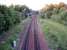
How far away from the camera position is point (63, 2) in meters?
4.63

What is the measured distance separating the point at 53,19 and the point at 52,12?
0.26 meters

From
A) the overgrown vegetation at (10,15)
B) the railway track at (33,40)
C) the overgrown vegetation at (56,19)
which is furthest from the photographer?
the overgrown vegetation at (10,15)

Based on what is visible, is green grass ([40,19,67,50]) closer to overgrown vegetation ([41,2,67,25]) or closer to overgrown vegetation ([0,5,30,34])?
overgrown vegetation ([41,2,67,25])

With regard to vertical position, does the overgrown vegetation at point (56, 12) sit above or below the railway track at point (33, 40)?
above

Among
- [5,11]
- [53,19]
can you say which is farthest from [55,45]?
[5,11]

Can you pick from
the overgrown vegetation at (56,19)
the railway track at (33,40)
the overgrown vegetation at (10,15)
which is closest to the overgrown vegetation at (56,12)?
the overgrown vegetation at (56,19)

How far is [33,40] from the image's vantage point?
4.80 metres

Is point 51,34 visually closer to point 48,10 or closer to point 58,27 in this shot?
point 58,27

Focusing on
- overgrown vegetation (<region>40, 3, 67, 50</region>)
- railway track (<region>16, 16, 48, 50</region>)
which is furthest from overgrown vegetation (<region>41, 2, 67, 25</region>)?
railway track (<region>16, 16, 48, 50</region>)

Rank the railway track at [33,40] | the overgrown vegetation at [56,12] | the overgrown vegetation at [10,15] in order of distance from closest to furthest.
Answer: the railway track at [33,40], the overgrown vegetation at [56,12], the overgrown vegetation at [10,15]

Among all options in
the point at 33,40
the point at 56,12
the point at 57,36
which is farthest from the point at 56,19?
the point at 33,40

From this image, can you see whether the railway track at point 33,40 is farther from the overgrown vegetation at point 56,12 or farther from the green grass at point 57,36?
the overgrown vegetation at point 56,12

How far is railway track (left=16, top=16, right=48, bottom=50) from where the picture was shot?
4186mm

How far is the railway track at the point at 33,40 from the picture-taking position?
4186mm
